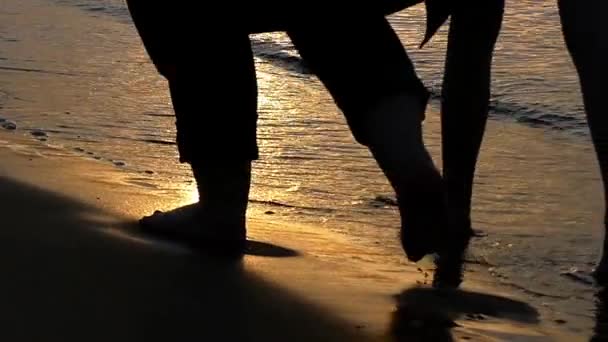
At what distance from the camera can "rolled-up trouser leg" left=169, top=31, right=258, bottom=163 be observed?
2580 millimetres

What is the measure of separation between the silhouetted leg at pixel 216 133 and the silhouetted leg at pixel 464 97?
506 mm

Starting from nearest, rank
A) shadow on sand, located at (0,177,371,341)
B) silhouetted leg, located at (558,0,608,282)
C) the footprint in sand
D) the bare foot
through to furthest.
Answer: shadow on sand, located at (0,177,371,341) < silhouetted leg, located at (558,0,608,282) < the bare foot < the footprint in sand

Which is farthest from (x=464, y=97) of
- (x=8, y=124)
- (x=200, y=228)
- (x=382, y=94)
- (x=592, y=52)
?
(x=8, y=124)

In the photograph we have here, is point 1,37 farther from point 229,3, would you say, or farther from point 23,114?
point 229,3

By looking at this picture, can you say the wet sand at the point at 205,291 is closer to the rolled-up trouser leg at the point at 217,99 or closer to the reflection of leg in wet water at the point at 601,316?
the reflection of leg in wet water at the point at 601,316

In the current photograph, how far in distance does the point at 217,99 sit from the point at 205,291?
0.45 m

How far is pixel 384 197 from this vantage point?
142 inches

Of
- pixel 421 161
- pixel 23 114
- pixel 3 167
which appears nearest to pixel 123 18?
pixel 23 114

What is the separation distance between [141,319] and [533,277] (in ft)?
3.52

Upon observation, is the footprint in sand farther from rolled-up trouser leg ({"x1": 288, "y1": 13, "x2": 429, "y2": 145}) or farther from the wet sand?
rolled-up trouser leg ({"x1": 288, "y1": 13, "x2": 429, "y2": 145})

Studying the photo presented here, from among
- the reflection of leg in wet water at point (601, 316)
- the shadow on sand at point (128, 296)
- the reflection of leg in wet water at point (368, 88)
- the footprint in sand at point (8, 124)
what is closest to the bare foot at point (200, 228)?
the shadow on sand at point (128, 296)

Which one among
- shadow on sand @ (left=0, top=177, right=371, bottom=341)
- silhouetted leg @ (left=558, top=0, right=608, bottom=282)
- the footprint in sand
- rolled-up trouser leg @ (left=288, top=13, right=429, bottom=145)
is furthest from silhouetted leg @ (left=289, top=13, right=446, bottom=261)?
the footprint in sand

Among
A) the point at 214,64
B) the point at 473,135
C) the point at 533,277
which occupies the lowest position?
the point at 533,277

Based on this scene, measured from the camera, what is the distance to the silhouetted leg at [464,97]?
9.30 feet
